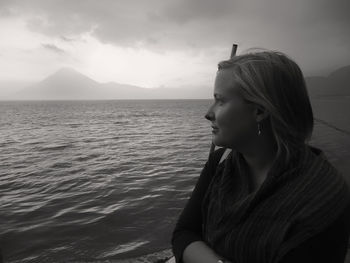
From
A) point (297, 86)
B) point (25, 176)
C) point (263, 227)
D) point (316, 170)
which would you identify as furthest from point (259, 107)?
point (25, 176)

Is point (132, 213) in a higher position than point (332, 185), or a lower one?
lower

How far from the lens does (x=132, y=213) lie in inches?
421

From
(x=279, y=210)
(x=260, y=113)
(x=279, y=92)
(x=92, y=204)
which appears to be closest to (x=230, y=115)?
(x=260, y=113)

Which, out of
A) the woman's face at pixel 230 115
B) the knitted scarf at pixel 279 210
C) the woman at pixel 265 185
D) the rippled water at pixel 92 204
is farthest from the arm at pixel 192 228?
the rippled water at pixel 92 204

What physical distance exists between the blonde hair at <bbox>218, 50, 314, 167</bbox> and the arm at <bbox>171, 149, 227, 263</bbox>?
2.05ft

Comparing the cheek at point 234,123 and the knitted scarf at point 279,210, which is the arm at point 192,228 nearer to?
the knitted scarf at point 279,210

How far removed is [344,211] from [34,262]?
26.6 ft

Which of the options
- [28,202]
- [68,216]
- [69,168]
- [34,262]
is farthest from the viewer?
[69,168]

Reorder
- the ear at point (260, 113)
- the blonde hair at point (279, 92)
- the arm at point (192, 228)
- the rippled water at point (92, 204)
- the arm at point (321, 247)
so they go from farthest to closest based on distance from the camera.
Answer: the rippled water at point (92, 204), the arm at point (192, 228), the ear at point (260, 113), the blonde hair at point (279, 92), the arm at point (321, 247)

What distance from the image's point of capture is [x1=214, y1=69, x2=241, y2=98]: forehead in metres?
1.96

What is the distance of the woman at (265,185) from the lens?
162cm

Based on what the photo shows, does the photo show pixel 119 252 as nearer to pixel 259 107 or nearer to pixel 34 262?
pixel 34 262

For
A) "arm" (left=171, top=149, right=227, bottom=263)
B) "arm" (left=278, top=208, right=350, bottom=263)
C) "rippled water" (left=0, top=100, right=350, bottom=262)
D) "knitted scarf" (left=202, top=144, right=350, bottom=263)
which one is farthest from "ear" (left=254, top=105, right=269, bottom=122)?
"rippled water" (left=0, top=100, right=350, bottom=262)

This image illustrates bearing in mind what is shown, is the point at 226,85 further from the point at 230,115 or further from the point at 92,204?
the point at 92,204
